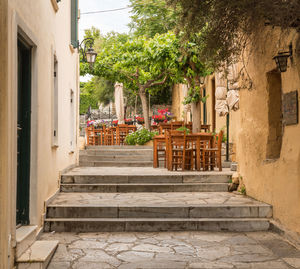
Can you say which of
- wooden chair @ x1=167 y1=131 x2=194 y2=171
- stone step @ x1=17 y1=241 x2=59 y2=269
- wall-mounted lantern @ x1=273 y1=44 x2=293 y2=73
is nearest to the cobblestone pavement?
stone step @ x1=17 y1=241 x2=59 y2=269

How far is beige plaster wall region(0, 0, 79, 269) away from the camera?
11.1 feet

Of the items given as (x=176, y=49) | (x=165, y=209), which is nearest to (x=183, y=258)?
(x=165, y=209)

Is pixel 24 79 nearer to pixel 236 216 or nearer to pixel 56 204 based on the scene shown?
pixel 56 204

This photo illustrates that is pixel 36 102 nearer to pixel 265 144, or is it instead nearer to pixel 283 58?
pixel 283 58

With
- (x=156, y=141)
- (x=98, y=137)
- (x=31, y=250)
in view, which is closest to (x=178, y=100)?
(x=98, y=137)

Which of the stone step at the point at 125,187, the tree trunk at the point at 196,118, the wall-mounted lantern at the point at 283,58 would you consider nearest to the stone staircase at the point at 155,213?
the stone step at the point at 125,187

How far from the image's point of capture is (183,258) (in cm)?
419

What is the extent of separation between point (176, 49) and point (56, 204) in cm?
582

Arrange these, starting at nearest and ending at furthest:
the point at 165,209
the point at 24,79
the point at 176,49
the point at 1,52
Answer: the point at 1,52
the point at 24,79
the point at 165,209
the point at 176,49

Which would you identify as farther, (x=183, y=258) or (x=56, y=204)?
(x=56, y=204)

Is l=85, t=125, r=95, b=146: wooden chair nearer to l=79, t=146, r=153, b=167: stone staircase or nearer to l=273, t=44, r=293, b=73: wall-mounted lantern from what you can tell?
l=79, t=146, r=153, b=167: stone staircase

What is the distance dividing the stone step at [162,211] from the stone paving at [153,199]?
6.8 inches

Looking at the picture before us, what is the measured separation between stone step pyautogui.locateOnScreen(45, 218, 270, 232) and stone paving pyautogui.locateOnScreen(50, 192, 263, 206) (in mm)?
422

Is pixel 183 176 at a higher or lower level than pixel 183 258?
higher
